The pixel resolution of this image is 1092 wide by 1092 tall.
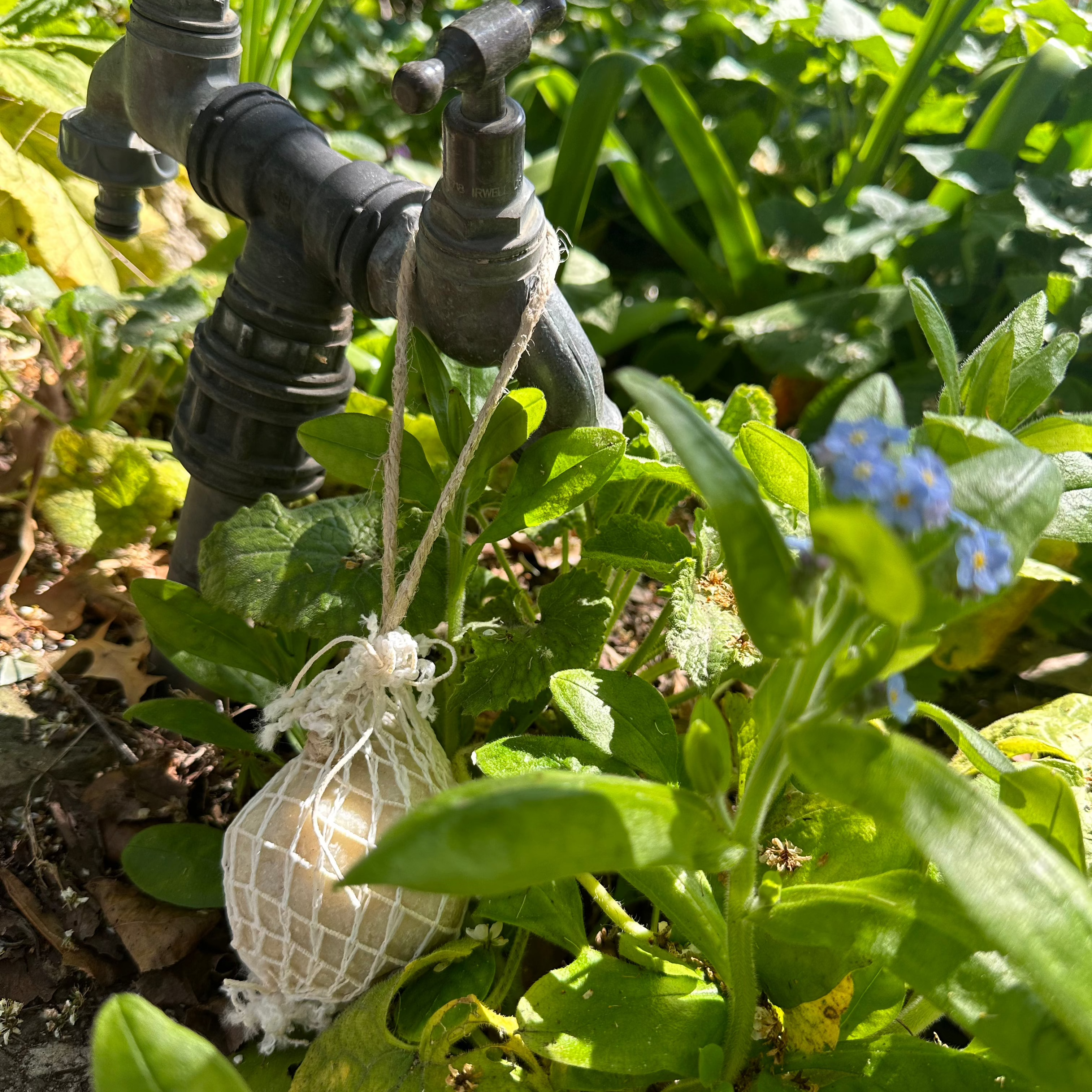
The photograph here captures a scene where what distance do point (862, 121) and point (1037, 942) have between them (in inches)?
73.7

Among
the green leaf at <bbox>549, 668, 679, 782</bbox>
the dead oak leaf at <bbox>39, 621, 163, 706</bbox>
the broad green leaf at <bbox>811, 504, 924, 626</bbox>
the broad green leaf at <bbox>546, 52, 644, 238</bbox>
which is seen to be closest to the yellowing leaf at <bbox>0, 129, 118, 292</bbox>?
the dead oak leaf at <bbox>39, 621, 163, 706</bbox>

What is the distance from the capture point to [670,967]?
83cm

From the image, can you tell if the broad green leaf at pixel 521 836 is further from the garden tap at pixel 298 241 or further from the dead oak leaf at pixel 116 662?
the dead oak leaf at pixel 116 662

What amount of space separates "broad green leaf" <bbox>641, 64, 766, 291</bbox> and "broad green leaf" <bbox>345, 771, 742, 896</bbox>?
1.35 meters

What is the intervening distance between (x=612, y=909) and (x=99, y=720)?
2.22ft

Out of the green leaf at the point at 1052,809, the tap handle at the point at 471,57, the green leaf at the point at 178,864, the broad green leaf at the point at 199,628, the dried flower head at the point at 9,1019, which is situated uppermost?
the tap handle at the point at 471,57

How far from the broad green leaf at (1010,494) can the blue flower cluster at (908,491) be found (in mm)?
40

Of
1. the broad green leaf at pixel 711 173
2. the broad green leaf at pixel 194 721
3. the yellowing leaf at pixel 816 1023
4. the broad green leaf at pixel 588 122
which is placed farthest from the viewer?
the broad green leaf at pixel 711 173

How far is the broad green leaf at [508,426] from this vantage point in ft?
3.10

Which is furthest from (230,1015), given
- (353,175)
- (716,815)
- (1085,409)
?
(1085,409)

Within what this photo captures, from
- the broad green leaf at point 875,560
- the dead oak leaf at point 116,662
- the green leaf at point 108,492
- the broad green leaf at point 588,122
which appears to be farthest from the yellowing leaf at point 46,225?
the broad green leaf at point 875,560

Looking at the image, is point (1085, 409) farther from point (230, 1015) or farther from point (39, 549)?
point (39, 549)

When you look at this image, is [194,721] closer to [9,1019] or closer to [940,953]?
[9,1019]

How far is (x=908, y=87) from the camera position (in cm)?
174
